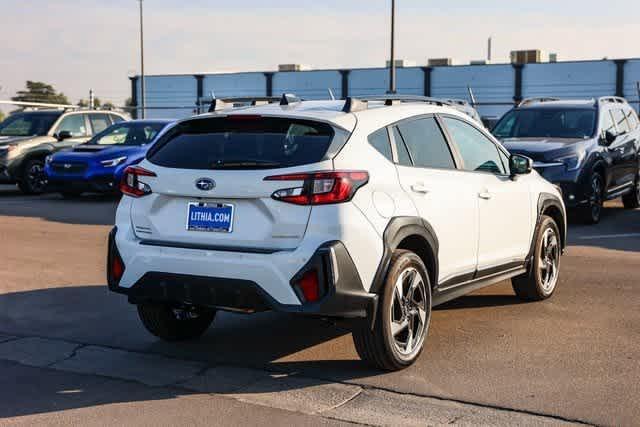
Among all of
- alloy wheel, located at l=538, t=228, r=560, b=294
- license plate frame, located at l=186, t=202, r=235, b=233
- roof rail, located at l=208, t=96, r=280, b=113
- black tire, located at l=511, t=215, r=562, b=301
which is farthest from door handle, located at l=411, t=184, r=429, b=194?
alloy wheel, located at l=538, t=228, r=560, b=294

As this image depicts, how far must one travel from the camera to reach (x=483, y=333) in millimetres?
6777

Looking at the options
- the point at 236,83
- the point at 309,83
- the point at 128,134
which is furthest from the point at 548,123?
the point at 236,83

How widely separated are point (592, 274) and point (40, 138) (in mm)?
13268

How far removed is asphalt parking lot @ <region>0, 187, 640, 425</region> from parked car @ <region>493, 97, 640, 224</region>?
4276 millimetres

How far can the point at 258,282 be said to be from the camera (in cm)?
527

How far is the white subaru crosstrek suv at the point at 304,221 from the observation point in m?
5.26

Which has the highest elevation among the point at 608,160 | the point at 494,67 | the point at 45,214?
the point at 494,67

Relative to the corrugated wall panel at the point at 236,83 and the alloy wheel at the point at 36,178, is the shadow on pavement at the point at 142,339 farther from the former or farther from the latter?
the corrugated wall panel at the point at 236,83

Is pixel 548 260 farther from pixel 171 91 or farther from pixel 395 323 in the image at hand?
pixel 171 91

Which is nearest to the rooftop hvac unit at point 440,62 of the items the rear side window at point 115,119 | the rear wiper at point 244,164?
the rear side window at point 115,119

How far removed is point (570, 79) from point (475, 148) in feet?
131

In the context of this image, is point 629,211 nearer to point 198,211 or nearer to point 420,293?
point 420,293

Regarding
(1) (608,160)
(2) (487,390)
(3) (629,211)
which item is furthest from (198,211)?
(3) (629,211)

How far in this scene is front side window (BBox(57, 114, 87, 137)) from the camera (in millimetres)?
19875
